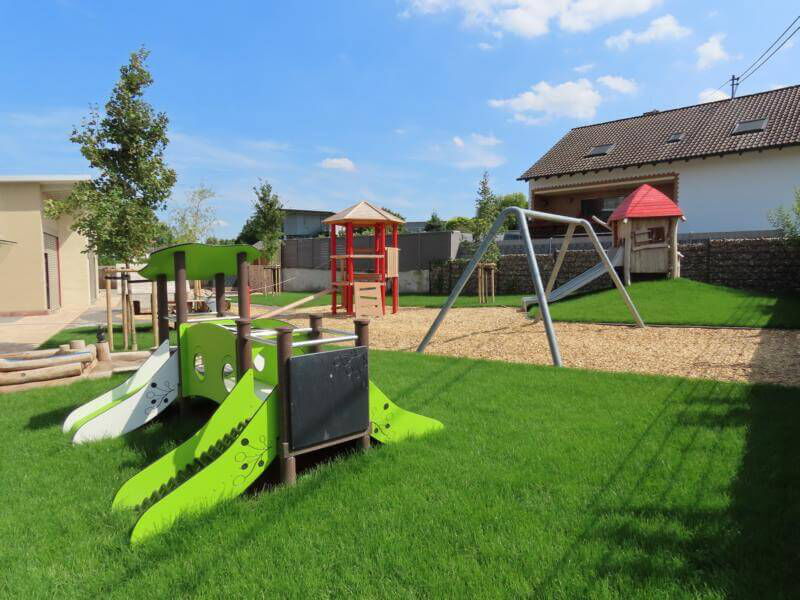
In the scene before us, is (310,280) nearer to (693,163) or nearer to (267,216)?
(267,216)

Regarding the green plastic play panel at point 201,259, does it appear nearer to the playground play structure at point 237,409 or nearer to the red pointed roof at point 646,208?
the playground play structure at point 237,409

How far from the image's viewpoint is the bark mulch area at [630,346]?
23.0ft

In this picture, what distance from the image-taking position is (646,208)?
1532cm

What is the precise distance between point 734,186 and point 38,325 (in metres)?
25.5

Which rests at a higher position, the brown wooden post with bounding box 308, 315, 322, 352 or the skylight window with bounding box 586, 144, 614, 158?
the skylight window with bounding box 586, 144, 614, 158

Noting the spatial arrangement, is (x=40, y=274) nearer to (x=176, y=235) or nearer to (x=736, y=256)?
(x=176, y=235)

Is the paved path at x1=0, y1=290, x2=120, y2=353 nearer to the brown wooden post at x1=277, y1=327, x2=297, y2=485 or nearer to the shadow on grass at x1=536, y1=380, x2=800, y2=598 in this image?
the brown wooden post at x1=277, y1=327, x2=297, y2=485

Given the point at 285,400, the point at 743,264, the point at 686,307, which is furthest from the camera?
the point at 743,264

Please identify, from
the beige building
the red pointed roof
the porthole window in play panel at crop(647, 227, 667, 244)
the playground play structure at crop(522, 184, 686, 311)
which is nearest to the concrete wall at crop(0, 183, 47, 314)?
the beige building

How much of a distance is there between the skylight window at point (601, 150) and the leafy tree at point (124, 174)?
2198 centimetres

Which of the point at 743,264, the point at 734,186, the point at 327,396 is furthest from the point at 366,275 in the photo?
the point at 734,186

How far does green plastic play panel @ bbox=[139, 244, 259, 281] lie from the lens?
17.1 ft

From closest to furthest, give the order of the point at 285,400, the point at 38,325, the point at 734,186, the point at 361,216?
the point at 285,400, the point at 38,325, the point at 361,216, the point at 734,186

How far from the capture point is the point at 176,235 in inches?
1180
